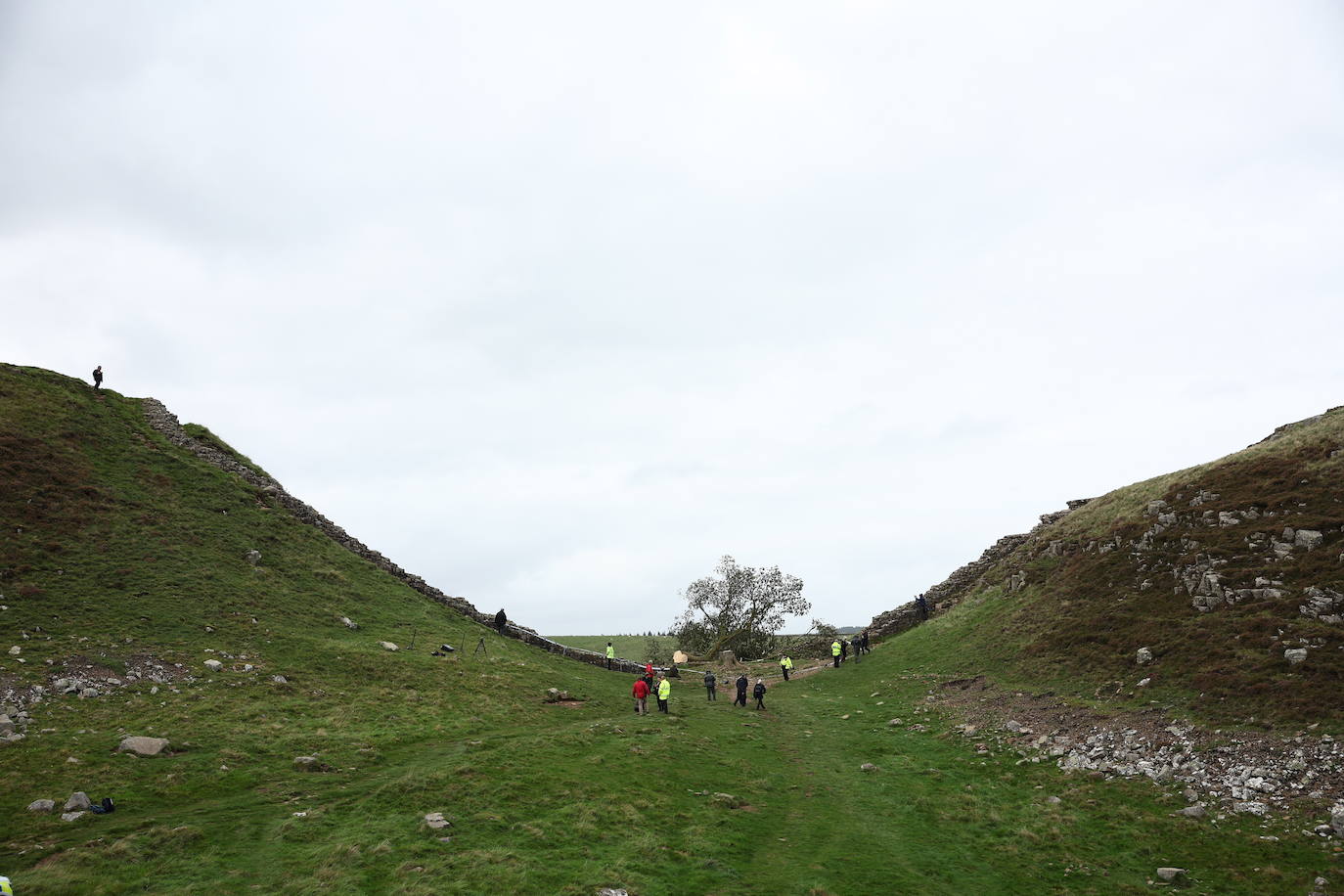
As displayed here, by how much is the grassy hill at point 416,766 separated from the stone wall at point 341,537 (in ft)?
25.8

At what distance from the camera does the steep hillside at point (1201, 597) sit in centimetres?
2606

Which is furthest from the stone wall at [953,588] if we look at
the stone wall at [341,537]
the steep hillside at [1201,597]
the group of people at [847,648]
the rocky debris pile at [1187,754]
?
the rocky debris pile at [1187,754]

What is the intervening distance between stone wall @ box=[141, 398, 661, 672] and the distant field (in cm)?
2301

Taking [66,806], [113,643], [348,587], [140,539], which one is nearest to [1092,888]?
[66,806]

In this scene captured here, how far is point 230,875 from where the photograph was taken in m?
16.8

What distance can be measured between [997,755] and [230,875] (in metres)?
27.5

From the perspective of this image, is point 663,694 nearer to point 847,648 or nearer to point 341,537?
point 847,648

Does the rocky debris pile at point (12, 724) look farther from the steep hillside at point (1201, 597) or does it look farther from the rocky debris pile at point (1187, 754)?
the steep hillside at point (1201, 597)

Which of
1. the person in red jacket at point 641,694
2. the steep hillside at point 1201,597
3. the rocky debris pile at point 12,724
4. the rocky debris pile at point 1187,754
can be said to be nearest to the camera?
the rocky debris pile at point 1187,754

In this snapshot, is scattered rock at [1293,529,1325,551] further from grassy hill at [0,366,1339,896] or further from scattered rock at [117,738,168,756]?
scattered rock at [117,738,168,756]

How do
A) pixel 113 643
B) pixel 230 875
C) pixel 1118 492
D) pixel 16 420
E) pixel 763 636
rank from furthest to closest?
pixel 763 636, pixel 1118 492, pixel 16 420, pixel 113 643, pixel 230 875

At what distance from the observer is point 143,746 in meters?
23.9

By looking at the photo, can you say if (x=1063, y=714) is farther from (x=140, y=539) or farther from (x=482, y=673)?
(x=140, y=539)

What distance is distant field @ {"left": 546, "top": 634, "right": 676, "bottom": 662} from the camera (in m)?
84.2
